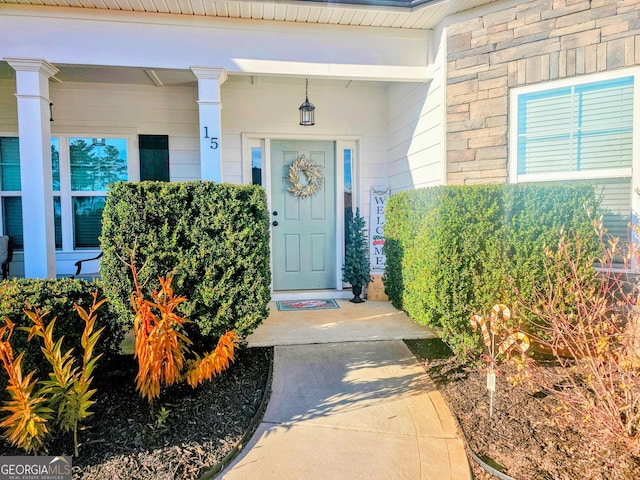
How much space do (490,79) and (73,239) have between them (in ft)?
16.6

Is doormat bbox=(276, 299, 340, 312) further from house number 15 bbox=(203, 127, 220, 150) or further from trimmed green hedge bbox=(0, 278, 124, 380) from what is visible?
trimmed green hedge bbox=(0, 278, 124, 380)

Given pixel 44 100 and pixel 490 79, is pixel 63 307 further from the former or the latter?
pixel 490 79

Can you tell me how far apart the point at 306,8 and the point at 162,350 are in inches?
128

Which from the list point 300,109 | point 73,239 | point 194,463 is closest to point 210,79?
point 300,109

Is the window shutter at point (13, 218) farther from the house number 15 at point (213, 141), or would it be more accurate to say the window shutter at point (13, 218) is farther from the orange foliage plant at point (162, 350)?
the orange foliage plant at point (162, 350)

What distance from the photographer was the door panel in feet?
17.2

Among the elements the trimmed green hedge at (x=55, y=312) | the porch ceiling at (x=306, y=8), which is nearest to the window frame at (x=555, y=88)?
the porch ceiling at (x=306, y=8)

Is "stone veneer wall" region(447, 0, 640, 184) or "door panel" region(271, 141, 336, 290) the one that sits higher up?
"stone veneer wall" region(447, 0, 640, 184)

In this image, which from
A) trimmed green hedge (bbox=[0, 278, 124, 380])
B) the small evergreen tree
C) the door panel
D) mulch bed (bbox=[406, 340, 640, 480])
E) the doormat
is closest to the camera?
mulch bed (bbox=[406, 340, 640, 480])

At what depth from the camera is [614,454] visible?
6.38 ft

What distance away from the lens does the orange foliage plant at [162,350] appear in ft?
7.48

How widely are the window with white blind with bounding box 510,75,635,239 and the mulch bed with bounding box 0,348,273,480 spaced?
308 centimetres

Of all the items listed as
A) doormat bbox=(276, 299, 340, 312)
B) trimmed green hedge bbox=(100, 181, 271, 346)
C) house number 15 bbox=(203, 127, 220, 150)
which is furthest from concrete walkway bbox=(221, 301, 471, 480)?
house number 15 bbox=(203, 127, 220, 150)

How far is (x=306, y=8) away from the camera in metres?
3.75
